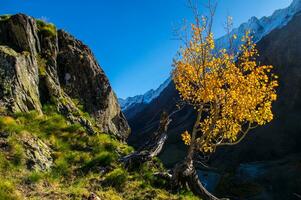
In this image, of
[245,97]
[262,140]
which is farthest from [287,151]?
[245,97]

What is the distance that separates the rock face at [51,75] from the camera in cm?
2055

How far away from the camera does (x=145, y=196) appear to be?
53.8 ft

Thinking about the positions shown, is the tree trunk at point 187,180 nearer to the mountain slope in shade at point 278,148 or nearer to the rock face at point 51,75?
the rock face at point 51,75

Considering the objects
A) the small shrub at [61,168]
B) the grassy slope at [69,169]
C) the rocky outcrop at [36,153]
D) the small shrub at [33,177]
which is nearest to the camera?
the grassy slope at [69,169]

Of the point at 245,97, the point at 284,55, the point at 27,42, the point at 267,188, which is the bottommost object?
the point at 267,188

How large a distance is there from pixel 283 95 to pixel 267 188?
278ft

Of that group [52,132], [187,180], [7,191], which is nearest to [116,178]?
[187,180]

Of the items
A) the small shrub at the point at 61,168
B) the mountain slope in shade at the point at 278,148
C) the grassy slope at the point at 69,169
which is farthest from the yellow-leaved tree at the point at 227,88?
the mountain slope in shade at the point at 278,148

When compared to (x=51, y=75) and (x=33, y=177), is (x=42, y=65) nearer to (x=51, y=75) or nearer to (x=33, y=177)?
(x=51, y=75)

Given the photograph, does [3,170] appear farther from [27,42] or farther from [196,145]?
[27,42]

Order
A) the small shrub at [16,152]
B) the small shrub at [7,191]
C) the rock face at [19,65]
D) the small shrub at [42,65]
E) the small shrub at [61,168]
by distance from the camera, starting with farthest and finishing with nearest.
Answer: the small shrub at [42,65]
the rock face at [19,65]
the small shrub at [61,168]
the small shrub at [16,152]
the small shrub at [7,191]

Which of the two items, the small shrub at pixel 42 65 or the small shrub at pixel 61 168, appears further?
the small shrub at pixel 42 65

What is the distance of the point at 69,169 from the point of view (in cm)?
1683

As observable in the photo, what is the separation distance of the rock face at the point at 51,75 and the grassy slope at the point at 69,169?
1.57 metres
